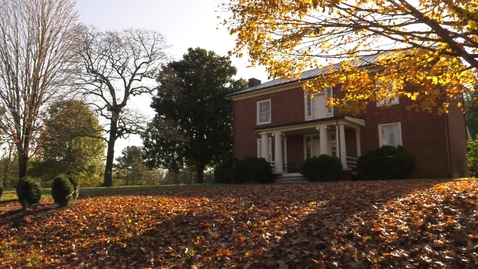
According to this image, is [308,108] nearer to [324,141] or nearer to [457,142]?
[324,141]

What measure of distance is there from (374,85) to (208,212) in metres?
4.82

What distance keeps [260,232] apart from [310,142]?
53.6 feet

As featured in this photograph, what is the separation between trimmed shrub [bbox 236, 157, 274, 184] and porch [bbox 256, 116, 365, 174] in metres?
1.20

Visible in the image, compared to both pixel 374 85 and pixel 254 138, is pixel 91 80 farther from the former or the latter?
pixel 374 85

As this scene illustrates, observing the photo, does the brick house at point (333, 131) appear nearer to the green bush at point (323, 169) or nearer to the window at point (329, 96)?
the window at point (329, 96)

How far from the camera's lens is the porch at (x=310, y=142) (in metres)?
20.1

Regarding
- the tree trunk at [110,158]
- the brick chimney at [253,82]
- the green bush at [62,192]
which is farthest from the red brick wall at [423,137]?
the tree trunk at [110,158]

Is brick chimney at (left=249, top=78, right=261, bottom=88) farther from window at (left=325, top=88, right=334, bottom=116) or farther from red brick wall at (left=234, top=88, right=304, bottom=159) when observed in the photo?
window at (left=325, top=88, right=334, bottom=116)

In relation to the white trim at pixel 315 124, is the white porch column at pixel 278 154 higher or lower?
lower

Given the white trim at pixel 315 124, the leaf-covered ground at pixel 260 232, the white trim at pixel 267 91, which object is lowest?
the leaf-covered ground at pixel 260 232

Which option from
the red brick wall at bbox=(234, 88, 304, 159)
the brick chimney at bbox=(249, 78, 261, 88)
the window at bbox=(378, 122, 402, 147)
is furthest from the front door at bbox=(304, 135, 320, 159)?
the brick chimney at bbox=(249, 78, 261, 88)

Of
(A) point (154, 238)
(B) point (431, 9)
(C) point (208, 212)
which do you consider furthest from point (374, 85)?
(A) point (154, 238)

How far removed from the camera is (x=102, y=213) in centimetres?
1085

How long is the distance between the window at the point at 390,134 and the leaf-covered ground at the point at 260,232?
9736 mm
